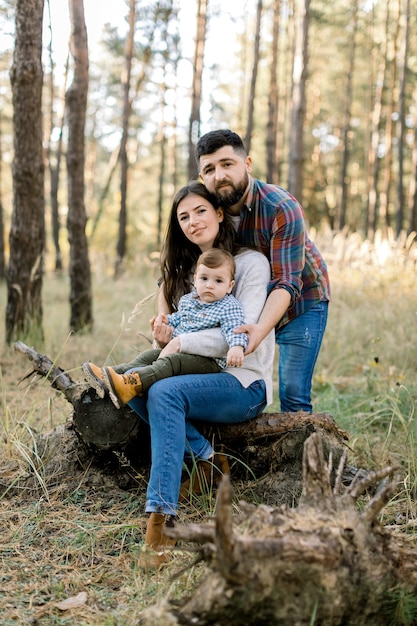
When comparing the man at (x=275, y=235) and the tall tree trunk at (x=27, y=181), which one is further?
the tall tree trunk at (x=27, y=181)

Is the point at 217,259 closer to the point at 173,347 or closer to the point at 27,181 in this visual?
the point at 173,347

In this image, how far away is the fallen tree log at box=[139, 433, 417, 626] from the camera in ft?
5.67

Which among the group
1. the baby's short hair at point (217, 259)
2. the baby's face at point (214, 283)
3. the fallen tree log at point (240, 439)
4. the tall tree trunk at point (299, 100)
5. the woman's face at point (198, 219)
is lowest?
the fallen tree log at point (240, 439)

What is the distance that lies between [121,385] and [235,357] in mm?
525

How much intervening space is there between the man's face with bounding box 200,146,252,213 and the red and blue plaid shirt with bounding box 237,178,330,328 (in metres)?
0.12

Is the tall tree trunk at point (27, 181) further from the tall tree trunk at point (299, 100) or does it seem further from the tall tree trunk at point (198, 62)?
the tall tree trunk at point (198, 62)

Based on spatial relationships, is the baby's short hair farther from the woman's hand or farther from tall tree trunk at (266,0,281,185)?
tall tree trunk at (266,0,281,185)

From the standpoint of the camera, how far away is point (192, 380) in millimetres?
2688

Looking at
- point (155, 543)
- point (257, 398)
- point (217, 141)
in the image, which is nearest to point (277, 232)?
point (217, 141)

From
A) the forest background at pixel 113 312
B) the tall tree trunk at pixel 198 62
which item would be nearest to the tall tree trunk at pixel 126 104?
the forest background at pixel 113 312

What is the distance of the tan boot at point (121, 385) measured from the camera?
8.65 ft

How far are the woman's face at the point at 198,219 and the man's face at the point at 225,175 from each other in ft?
0.35

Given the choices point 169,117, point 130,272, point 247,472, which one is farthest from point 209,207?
point 169,117

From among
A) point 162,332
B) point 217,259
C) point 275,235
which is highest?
point 275,235
